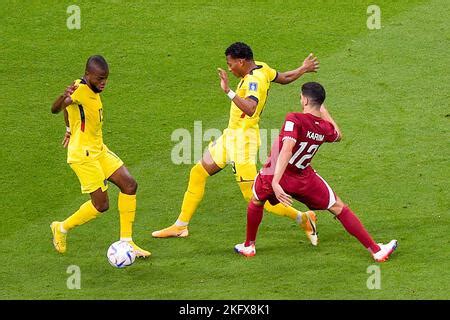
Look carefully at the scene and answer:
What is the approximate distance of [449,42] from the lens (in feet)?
56.2

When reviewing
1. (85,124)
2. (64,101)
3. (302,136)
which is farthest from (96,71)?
(302,136)

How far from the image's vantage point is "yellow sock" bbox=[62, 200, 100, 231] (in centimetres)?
1231

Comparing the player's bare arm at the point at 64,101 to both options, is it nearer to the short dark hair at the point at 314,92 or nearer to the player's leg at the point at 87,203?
the player's leg at the point at 87,203

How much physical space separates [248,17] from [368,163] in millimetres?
4301

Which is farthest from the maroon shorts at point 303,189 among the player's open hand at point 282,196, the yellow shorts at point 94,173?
the yellow shorts at point 94,173

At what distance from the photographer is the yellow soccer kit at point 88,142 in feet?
39.4

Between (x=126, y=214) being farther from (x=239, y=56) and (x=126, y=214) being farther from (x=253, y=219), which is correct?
(x=239, y=56)

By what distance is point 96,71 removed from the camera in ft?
38.8

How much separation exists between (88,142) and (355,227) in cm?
291

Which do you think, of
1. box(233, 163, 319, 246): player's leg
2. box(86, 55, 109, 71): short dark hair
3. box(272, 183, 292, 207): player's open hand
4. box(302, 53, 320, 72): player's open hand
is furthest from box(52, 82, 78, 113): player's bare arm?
box(302, 53, 320, 72): player's open hand

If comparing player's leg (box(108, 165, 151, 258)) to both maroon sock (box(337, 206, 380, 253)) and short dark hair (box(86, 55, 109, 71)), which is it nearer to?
short dark hair (box(86, 55, 109, 71))

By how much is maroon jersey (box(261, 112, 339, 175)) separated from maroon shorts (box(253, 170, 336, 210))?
0.22 feet

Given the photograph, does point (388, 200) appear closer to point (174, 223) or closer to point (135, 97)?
point (174, 223)

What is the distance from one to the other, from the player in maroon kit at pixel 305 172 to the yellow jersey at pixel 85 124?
1757 millimetres
